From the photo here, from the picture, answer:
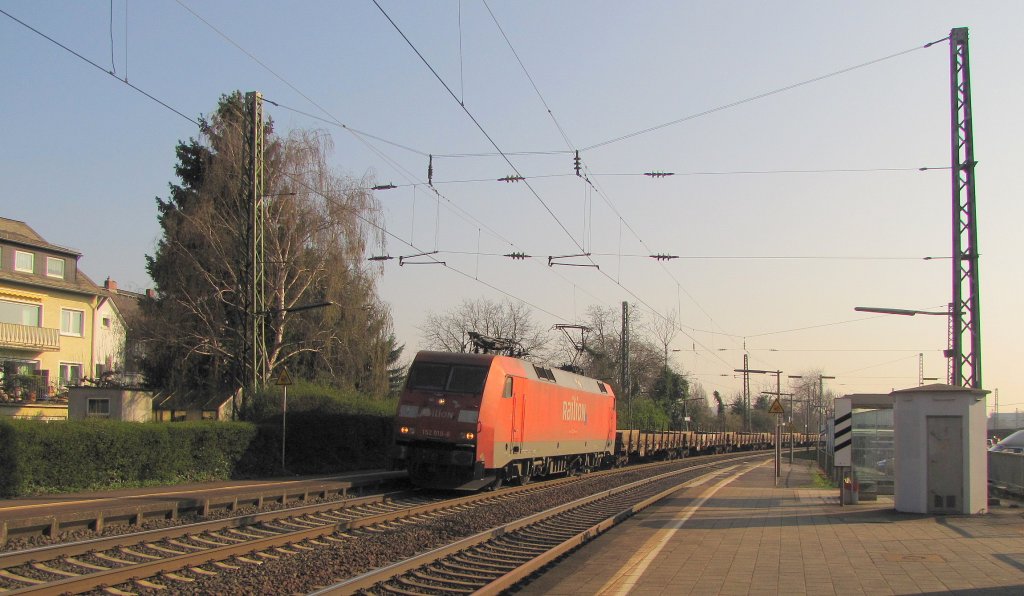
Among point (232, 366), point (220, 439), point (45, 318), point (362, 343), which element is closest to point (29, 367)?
point (45, 318)

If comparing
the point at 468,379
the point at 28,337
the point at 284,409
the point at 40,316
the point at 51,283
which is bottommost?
the point at 284,409

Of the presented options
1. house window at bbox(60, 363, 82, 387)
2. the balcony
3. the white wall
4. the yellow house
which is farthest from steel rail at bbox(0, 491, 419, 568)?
house window at bbox(60, 363, 82, 387)

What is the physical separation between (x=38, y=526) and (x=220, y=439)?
9.33 metres

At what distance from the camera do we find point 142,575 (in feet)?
28.5

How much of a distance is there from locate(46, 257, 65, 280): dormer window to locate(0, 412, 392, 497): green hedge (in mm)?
23307

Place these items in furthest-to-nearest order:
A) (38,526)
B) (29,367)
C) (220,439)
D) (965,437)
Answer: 1. (29,367)
2. (220,439)
3. (965,437)
4. (38,526)

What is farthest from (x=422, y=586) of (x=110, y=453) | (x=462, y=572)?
(x=110, y=453)

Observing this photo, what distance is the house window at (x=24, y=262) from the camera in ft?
128

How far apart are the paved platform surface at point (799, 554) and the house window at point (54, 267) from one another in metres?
35.6

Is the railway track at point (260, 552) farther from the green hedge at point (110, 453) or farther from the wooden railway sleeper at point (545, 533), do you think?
the green hedge at point (110, 453)

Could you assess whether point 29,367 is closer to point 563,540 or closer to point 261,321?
point 261,321

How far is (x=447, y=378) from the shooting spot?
63.1 ft

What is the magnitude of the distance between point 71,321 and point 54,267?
2.95 meters

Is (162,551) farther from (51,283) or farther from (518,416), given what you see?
(51,283)
